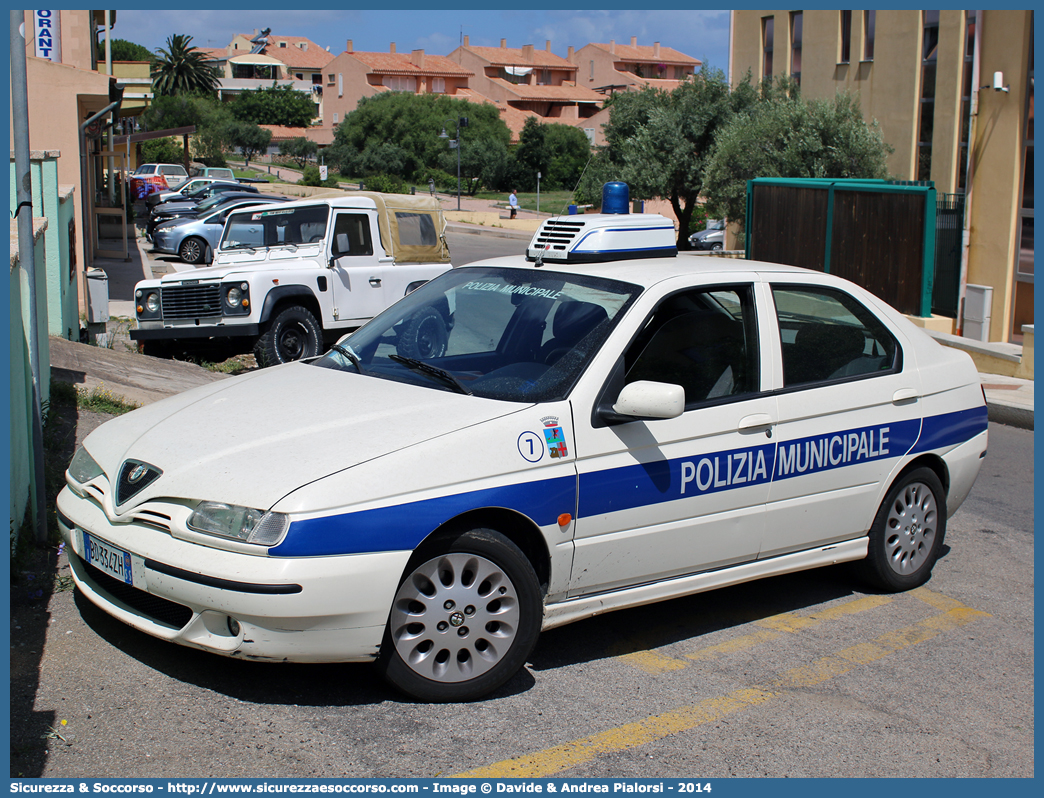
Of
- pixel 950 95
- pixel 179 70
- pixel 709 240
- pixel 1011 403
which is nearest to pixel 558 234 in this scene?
pixel 1011 403

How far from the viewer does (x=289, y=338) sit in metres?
11.6

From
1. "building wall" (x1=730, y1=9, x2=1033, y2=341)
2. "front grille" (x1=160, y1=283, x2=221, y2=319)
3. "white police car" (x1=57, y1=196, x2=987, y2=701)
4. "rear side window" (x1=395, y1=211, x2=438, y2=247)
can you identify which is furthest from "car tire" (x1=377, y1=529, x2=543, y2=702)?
"building wall" (x1=730, y1=9, x2=1033, y2=341)

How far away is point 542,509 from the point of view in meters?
4.05

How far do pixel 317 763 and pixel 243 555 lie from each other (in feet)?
2.45

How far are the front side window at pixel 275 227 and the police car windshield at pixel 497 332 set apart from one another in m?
7.03

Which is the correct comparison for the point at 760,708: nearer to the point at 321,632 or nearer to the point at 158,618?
the point at 321,632

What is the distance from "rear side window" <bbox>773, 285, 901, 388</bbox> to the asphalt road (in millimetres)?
1228

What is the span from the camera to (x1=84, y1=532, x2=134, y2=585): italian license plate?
385 cm

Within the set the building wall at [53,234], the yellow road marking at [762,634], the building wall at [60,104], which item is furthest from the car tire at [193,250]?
the yellow road marking at [762,634]

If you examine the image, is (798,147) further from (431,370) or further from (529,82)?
(529,82)

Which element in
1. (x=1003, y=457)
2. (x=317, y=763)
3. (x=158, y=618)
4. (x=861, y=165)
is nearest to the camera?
(x=317, y=763)

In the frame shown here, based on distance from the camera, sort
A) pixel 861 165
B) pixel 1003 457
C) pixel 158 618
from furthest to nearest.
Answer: pixel 861 165 < pixel 1003 457 < pixel 158 618

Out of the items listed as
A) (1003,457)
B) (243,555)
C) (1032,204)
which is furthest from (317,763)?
(1032,204)

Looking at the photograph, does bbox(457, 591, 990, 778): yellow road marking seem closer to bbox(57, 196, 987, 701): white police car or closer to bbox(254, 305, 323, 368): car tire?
bbox(57, 196, 987, 701): white police car
